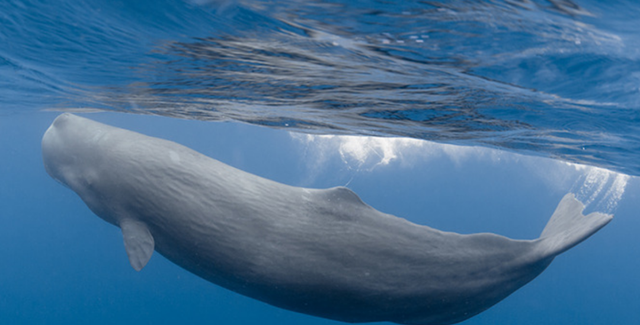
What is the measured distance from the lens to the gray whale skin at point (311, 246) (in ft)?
20.7

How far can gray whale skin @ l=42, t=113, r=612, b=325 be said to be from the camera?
6305 mm

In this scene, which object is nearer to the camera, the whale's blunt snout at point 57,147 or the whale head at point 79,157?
the whale head at point 79,157

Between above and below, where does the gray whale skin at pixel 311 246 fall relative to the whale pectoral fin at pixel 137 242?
above

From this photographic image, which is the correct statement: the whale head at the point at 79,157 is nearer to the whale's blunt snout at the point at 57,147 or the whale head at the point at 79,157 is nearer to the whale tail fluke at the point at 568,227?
the whale's blunt snout at the point at 57,147

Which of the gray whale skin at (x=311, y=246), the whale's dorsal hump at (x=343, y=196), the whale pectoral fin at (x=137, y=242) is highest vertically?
the whale's dorsal hump at (x=343, y=196)

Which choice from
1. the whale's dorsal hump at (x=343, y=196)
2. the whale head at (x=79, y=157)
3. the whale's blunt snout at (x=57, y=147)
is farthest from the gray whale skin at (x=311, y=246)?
the whale's blunt snout at (x=57, y=147)

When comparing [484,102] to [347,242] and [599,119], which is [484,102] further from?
[347,242]

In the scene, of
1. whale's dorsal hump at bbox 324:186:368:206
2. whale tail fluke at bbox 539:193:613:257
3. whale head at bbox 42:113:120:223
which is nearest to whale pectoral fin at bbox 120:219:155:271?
whale head at bbox 42:113:120:223

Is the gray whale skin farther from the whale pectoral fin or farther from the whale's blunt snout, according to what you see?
the whale's blunt snout

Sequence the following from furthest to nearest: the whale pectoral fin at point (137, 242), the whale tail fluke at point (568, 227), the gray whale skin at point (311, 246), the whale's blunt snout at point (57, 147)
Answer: the whale's blunt snout at point (57, 147)
the whale tail fluke at point (568, 227)
the whale pectoral fin at point (137, 242)
the gray whale skin at point (311, 246)

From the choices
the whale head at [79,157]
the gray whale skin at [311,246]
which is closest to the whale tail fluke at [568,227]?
the gray whale skin at [311,246]

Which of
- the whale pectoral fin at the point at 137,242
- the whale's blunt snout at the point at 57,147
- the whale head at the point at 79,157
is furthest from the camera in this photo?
the whale's blunt snout at the point at 57,147

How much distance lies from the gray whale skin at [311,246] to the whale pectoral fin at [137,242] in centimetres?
2

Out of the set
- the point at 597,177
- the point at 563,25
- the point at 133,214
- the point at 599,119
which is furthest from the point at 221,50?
the point at 597,177
